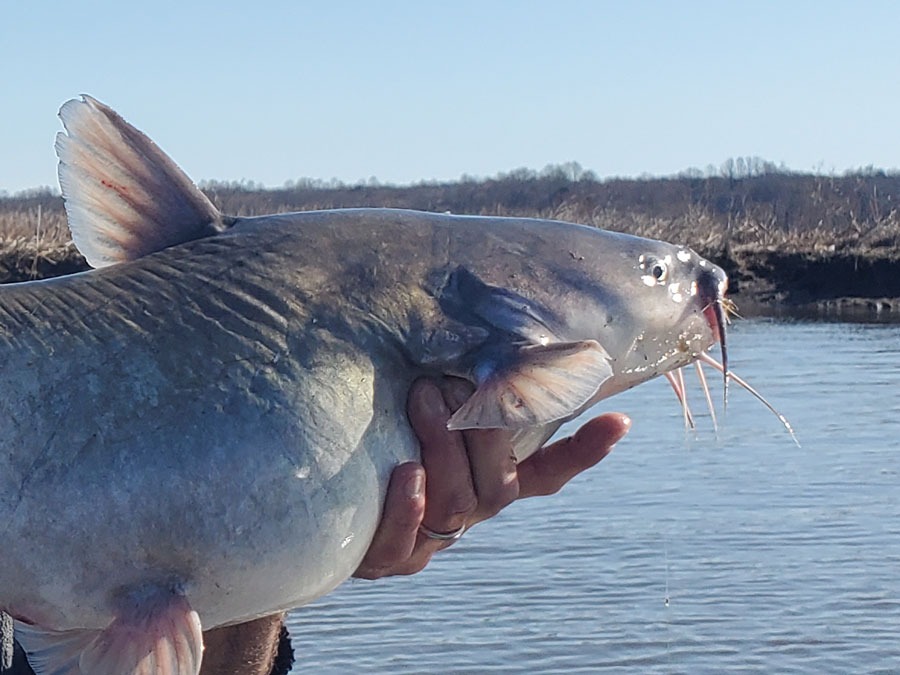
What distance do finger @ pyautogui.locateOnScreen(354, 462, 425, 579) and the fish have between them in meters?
0.05

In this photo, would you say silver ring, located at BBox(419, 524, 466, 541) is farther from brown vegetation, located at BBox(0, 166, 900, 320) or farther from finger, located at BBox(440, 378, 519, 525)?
brown vegetation, located at BBox(0, 166, 900, 320)

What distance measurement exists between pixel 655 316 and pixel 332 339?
703 mm

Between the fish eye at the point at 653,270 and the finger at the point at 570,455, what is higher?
the fish eye at the point at 653,270

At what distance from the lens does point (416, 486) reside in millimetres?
2797

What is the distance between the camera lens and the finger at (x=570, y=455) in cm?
323

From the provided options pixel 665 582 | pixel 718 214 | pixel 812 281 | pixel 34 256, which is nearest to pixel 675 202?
pixel 718 214

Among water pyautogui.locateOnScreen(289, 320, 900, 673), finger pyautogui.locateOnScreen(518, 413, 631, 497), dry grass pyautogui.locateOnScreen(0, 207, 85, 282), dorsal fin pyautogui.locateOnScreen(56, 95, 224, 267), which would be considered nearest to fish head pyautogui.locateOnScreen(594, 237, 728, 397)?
finger pyautogui.locateOnScreen(518, 413, 631, 497)

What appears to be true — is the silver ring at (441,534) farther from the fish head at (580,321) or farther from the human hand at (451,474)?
the fish head at (580,321)

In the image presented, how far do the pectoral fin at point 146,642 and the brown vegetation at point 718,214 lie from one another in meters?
22.7

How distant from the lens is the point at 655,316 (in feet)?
10.0

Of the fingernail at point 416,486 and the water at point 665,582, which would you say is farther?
the water at point 665,582

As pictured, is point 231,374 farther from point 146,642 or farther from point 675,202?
point 675,202

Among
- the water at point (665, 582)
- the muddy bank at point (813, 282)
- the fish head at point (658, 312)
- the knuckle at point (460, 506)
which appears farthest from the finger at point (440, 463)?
the muddy bank at point (813, 282)

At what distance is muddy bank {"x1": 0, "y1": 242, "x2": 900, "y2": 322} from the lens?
31.9 meters
